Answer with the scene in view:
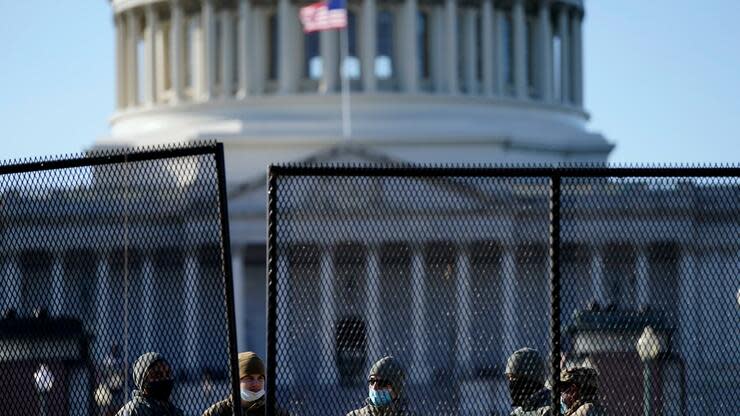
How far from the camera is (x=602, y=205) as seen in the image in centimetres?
1619

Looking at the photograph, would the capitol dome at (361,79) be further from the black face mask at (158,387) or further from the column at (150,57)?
the black face mask at (158,387)

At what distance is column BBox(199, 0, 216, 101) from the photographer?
107625 mm

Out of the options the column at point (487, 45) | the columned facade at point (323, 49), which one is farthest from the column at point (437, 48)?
the column at point (487, 45)

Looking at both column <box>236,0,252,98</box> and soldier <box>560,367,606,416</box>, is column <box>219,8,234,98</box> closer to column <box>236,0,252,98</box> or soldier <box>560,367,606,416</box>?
column <box>236,0,252,98</box>

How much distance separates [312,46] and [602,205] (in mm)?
94761

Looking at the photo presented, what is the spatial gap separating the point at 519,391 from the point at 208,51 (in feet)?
307

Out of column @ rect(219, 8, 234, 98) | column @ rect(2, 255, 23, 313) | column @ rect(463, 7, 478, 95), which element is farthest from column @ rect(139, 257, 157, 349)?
column @ rect(463, 7, 478, 95)

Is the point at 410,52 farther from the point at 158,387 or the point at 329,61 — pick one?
the point at 158,387

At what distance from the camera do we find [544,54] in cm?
11025

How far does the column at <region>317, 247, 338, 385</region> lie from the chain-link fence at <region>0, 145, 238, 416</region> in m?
0.68

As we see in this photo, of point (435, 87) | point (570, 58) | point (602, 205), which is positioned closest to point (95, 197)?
point (602, 205)

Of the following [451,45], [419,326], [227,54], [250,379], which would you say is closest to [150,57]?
[227,54]

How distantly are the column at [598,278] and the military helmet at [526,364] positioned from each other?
24.5 inches

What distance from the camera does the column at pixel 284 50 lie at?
349 feet
